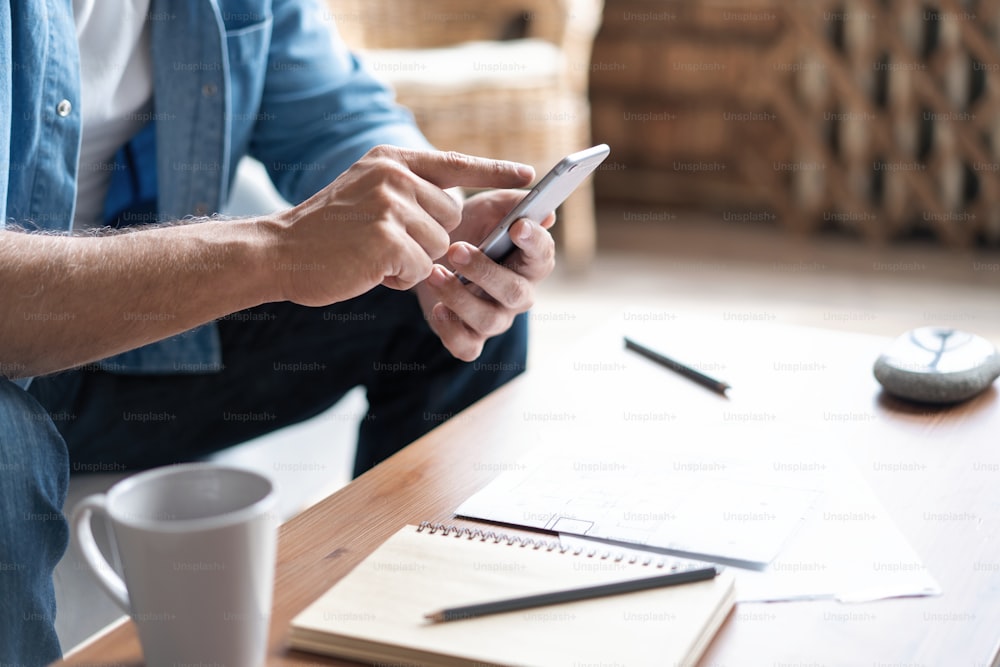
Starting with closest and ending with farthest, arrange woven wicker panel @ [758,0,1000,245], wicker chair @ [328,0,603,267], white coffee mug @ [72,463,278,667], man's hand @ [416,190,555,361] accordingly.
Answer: white coffee mug @ [72,463,278,667] → man's hand @ [416,190,555,361] → wicker chair @ [328,0,603,267] → woven wicker panel @ [758,0,1000,245]

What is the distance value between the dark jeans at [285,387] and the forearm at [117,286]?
259 mm

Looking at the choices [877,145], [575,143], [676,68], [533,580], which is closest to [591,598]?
[533,580]

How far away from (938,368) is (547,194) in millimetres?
335

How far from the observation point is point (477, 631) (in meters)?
0.52

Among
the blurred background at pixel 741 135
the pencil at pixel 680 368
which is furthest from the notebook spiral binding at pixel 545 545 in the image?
the blurred background at pixel 741 135

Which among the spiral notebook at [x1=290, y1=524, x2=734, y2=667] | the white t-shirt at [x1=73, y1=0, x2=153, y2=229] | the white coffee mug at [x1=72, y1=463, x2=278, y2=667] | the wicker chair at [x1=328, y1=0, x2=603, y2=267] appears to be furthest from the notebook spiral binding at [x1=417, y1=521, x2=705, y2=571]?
the wicker chair at [x1=328, y1=0, x2=603, y2=267]

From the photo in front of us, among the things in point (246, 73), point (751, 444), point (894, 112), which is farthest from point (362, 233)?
point (894, 112)

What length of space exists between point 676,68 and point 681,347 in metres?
1.97

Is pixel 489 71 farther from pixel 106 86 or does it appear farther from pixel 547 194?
pixel 547 194

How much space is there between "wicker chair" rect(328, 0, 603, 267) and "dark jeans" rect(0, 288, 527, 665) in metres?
1.13

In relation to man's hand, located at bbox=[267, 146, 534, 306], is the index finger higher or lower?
higher

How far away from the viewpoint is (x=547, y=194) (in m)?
0.74

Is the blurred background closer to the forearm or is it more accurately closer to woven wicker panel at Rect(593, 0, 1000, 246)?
woven wicker panel at Rect(593, 0, 1000, 246)

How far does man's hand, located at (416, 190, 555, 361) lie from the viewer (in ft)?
2.61
